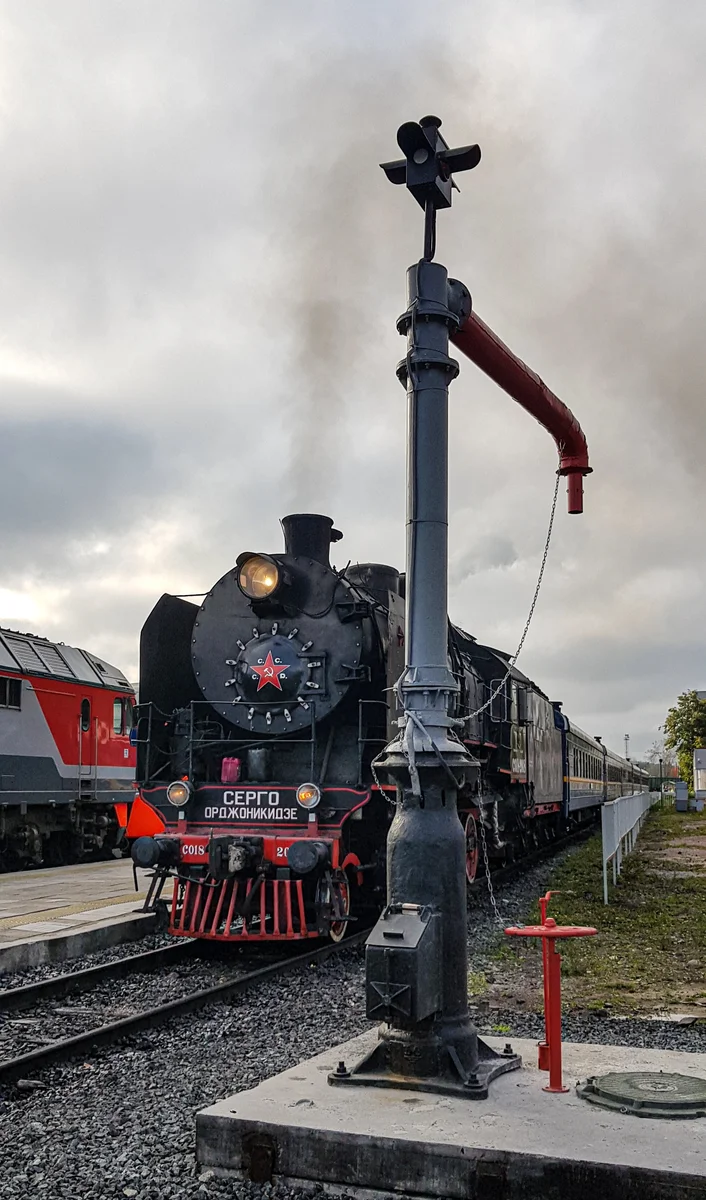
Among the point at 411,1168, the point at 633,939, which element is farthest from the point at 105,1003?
the point at 633,939

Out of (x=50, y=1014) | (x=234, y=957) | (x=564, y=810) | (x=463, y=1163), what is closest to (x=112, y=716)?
(x=564, y=810)

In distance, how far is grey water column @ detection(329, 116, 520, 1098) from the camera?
4.29m

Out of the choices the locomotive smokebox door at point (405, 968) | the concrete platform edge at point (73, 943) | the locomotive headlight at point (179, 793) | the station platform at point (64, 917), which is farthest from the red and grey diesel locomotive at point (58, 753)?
the locomotive smokebox door at point (405, 968)

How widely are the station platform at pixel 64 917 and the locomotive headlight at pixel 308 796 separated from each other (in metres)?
2.31

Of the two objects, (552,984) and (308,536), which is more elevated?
(308,536)

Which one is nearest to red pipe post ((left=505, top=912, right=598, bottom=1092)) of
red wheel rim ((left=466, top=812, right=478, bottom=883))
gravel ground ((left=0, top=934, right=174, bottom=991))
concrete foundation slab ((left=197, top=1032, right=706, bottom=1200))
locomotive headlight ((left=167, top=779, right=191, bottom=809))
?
concrete foundation slab ((left=197, top=1032, right=706, bottom=1200))

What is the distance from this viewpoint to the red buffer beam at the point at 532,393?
5.38 meters

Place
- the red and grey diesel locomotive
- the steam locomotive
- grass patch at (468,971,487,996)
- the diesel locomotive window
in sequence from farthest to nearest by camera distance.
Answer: the red and grey diesel locomotive
the diesel locomotive window
the steam locomotive
grass patch at (468,971,487,996)

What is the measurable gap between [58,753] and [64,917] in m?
8.13

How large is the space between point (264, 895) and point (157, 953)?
3.39 ft

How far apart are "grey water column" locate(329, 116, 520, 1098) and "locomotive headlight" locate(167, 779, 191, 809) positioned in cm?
488

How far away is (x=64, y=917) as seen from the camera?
10.2 meters

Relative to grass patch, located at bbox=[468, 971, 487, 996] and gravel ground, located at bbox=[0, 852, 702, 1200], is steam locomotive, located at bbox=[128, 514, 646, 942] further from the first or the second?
grass patch, located at bbox=[468, 971, 487, 996]

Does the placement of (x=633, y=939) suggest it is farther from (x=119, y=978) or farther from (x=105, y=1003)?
(x=105, y=1003)
